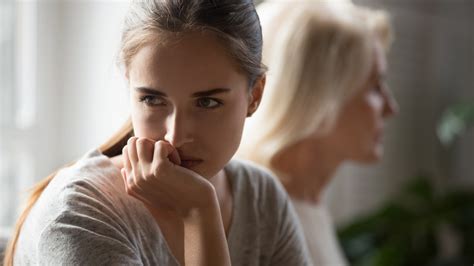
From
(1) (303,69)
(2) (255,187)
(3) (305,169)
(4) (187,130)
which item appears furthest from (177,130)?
(3) (305,169)

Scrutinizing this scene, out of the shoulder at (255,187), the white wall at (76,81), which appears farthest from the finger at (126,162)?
the white wall at (76,81)

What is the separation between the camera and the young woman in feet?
2.42

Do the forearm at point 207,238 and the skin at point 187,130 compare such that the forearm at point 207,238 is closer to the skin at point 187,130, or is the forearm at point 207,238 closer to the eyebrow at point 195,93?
the skin at point 187,130

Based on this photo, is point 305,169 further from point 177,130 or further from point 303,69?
point 177,130

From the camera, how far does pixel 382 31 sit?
1725 mm

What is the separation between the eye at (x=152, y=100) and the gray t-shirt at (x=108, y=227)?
0.37ft

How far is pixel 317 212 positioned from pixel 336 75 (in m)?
0.34

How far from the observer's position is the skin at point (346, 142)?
1.69m

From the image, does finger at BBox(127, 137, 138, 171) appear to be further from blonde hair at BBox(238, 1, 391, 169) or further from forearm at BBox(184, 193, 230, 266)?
blonde hair at BBox(238, 1, 391, 169)

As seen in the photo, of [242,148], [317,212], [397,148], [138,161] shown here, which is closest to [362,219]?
[397,148]

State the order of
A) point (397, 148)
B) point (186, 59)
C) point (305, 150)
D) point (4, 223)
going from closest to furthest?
point (186, 59) → point (305, 150) → point (4, 223) → point (397, 148)

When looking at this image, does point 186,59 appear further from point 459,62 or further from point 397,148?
point 459,62

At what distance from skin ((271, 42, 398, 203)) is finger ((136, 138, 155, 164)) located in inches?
36.2

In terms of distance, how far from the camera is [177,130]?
0.75m
